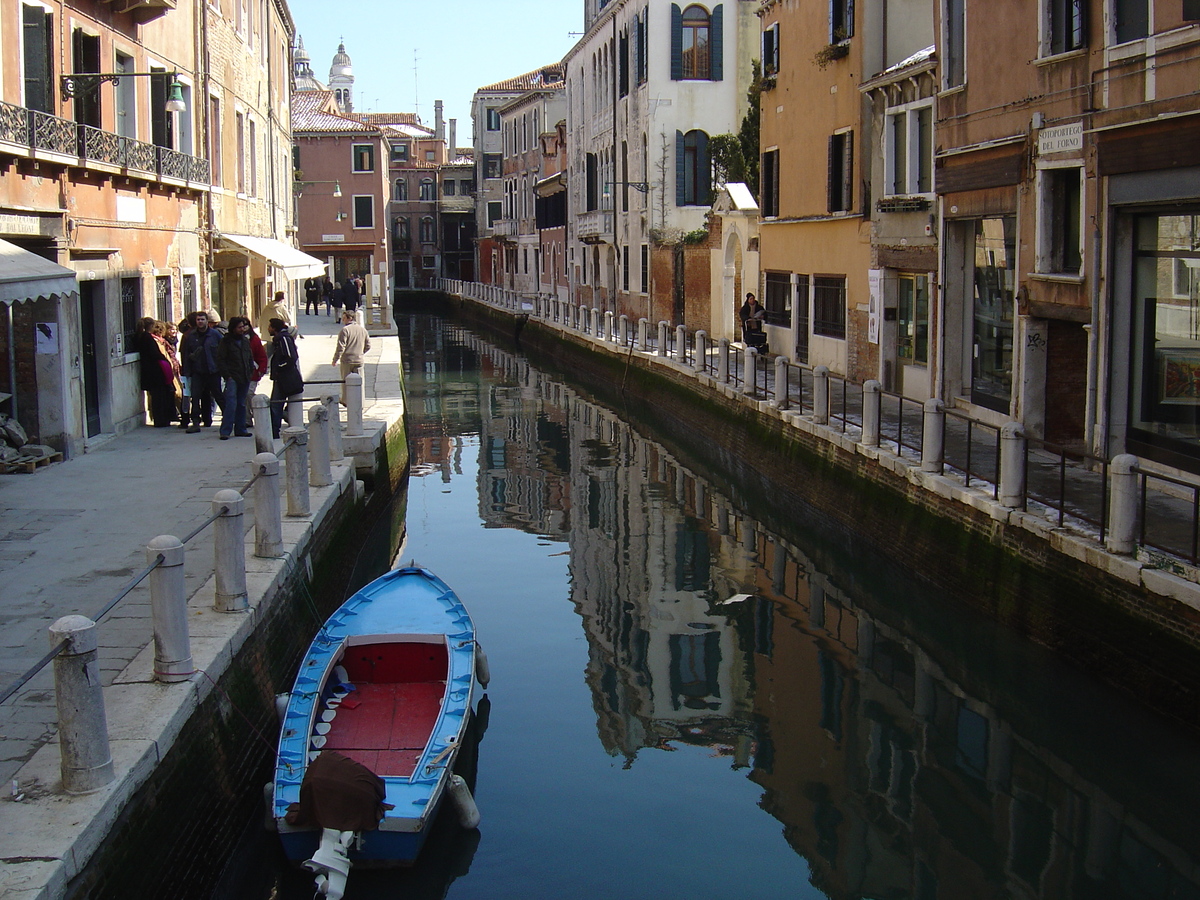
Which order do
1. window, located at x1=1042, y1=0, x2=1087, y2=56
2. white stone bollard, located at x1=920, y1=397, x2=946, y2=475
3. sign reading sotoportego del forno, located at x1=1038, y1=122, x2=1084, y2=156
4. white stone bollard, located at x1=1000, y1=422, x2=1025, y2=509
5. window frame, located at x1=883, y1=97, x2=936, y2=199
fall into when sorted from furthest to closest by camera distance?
window frame, located at x1=883, y1=97, x2=936, y2=199 < sign reading sotoportego del forno, located at x1=1038, y1=122, x2=1084, y2=156 < window, located at x1=1042, y1=0, x2=1087, y2=56 < white stone bollard, located at x1=920, y1=397, x2=946, y2=475 < white stone bollard, located at x1=1000, y1=422, x2=1025, y2=509

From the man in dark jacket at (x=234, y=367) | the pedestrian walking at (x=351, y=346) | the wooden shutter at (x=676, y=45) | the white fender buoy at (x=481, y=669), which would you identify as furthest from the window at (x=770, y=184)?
the white fender buoy at (x=481, y=669)

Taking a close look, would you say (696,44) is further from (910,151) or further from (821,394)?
(821,394)

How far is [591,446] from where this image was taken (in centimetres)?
2052

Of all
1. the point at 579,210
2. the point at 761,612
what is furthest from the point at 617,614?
the point at 579,210

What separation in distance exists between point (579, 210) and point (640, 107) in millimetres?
10123

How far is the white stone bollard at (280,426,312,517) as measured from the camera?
32.4 feet

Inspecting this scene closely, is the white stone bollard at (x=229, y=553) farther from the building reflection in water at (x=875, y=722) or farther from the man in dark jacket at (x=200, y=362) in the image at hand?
the man in dark jacket at (x=200, y=362)

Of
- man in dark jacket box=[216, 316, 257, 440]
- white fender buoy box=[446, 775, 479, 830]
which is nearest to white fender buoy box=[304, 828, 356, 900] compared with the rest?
white fender buoy box=[446, 775, 479, 830]

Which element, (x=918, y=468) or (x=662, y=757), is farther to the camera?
(x=918, y=468)

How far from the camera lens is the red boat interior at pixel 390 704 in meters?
6.76

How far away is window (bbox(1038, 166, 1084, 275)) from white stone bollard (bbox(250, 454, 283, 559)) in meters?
8.06

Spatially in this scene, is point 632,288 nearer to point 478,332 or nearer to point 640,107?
point 640,107

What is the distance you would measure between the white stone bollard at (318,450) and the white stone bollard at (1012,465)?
19.1 feet

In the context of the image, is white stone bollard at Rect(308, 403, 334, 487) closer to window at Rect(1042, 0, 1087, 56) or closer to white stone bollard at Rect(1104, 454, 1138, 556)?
white stone bollard at Rect(1104, 454, 1138, 556)
